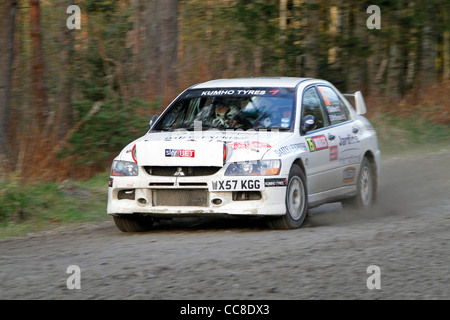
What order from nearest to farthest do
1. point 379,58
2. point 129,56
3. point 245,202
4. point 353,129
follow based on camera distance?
point 245,202, point 353,129, point 129,56, point 379,58

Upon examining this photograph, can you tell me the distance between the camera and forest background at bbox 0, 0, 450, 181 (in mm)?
13898

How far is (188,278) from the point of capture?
19.1 ft

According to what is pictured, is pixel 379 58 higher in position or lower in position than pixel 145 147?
higher

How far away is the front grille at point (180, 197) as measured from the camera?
8023mm

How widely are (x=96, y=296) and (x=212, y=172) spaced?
9.41 ft

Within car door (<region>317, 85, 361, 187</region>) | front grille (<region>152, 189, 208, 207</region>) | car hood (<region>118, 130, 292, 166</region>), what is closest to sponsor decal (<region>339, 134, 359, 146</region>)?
car door (<region>317, 85, 361, 187</region>)

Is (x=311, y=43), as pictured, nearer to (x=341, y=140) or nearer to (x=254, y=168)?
(x=341, y=140)

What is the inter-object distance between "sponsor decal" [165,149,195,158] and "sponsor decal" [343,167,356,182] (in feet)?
8.29

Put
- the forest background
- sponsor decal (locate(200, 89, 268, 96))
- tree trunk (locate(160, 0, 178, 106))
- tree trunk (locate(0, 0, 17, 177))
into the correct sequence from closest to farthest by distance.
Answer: sponsor decal (locate(200, 89, 268, 96)) → tree trunk (locate(0, 0, 17, 177)) → the forest background → tree trunk (locate(160, 0, 178, 106))

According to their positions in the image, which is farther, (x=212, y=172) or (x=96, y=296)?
(x=212, y=172)

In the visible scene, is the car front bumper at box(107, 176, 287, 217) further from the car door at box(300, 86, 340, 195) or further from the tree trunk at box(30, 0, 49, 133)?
the tree trunk at box(30, 0, 49, 133)

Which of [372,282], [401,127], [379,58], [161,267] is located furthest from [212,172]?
[379,58]

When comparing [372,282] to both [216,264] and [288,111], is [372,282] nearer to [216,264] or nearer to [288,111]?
[216,264]

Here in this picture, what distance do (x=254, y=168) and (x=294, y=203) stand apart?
Answer: 0.71 metres
